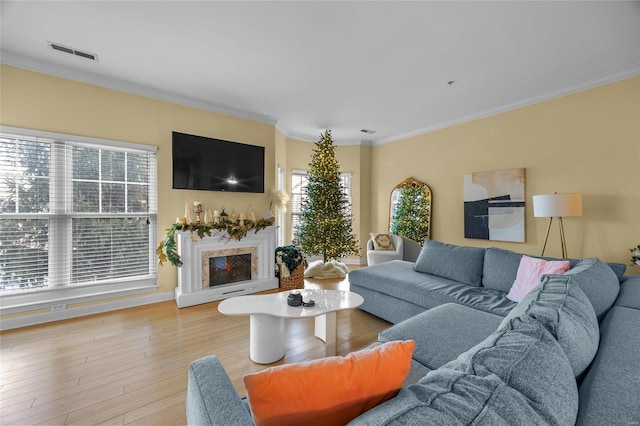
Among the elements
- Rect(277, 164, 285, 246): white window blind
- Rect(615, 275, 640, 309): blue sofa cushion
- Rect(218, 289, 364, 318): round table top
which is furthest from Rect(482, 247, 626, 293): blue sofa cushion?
Rect(277, 164, 285, 246): white window blind

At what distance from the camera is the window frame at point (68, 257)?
9.55 feet

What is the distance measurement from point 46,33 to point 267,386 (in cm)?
368

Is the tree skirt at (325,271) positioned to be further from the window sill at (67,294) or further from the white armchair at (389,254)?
the window sill at (67,294)

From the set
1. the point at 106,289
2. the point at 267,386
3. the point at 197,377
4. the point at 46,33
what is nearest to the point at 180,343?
the point at 106,289

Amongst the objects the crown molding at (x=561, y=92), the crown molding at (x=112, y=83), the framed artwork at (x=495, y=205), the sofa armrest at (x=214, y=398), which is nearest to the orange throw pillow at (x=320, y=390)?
the sofa armrest at (x=214, y=398)

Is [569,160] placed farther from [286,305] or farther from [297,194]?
[297,194]

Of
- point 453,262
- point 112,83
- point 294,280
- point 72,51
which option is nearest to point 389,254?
point 294,280

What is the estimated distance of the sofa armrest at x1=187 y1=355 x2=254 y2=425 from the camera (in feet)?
2.76

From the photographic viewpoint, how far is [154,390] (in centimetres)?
195

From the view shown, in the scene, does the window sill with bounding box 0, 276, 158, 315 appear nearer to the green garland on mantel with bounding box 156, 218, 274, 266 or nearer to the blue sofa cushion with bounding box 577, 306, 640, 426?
the green garland on mantel with bounding box 156, 218, 274, 266

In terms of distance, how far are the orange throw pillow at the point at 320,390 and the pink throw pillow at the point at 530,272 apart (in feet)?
7.18

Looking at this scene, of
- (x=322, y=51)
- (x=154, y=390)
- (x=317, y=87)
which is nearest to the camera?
(x=154, y=390)

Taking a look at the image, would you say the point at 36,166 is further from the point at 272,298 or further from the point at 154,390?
the point at 272,298

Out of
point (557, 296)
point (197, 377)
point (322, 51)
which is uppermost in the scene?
point (322, 51)
